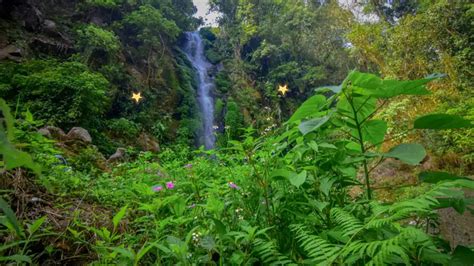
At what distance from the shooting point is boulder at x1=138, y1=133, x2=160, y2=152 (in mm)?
8977

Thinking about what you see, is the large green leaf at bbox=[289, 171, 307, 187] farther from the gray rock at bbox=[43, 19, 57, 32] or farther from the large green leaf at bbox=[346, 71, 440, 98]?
the gray rock at bbox=[43, 19, 57, 32]

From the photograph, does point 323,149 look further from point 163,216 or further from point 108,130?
point 108,130

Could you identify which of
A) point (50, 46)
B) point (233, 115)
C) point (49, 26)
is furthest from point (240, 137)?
point (233, 115)

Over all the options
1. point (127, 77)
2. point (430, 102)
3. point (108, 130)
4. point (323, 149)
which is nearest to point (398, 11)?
point (430, 102)

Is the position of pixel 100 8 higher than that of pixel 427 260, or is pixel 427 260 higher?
pixel 100 8

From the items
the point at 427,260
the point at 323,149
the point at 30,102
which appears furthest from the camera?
the point at 30,102

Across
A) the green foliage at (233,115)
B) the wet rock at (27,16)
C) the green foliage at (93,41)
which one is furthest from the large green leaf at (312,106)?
the green foliage at (233,115)

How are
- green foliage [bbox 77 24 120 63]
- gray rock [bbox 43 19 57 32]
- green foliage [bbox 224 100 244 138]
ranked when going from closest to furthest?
1. green foliage [bbox 77 24 120 63]
2. gray rock [bbox 43 19 57 32]
3. green foliage [bbox 224 100 244 138]

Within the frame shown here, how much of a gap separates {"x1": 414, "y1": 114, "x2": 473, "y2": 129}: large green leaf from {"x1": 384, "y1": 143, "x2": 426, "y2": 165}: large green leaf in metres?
0.06

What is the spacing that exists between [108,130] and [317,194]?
339 inches

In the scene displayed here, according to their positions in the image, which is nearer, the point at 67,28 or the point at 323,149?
the point at 323,149

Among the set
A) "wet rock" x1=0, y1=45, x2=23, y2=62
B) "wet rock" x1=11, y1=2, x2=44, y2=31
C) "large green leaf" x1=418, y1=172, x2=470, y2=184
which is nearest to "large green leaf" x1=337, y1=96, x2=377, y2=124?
"large green leaf" x1=418, y1=172, x2=470, y2=184

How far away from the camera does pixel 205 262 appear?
0.83 metres

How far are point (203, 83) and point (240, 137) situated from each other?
12.8 meters
